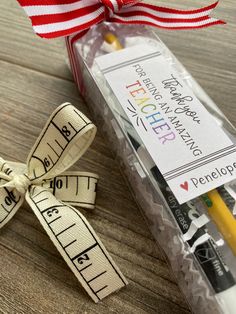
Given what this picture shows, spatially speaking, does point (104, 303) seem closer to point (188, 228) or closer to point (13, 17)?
point (188, 228)

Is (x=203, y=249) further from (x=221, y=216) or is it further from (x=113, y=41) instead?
(x=113, y=41)

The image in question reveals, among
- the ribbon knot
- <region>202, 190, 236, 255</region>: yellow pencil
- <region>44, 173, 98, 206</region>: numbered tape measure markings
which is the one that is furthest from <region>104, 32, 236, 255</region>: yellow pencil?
the ribbon knot

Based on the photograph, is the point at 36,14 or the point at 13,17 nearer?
the point at 36,14

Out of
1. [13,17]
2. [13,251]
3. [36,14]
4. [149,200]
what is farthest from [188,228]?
[13,17]

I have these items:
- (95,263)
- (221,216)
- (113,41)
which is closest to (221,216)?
(221,216)

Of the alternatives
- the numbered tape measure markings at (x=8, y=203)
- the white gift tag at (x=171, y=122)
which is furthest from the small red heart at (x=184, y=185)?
the numbered tape measure markings at (x=8, y=203)

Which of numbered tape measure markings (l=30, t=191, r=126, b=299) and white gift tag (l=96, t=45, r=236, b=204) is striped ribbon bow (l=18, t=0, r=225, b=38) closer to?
white gift tag (l=96, t=45, r=236, b=204)
